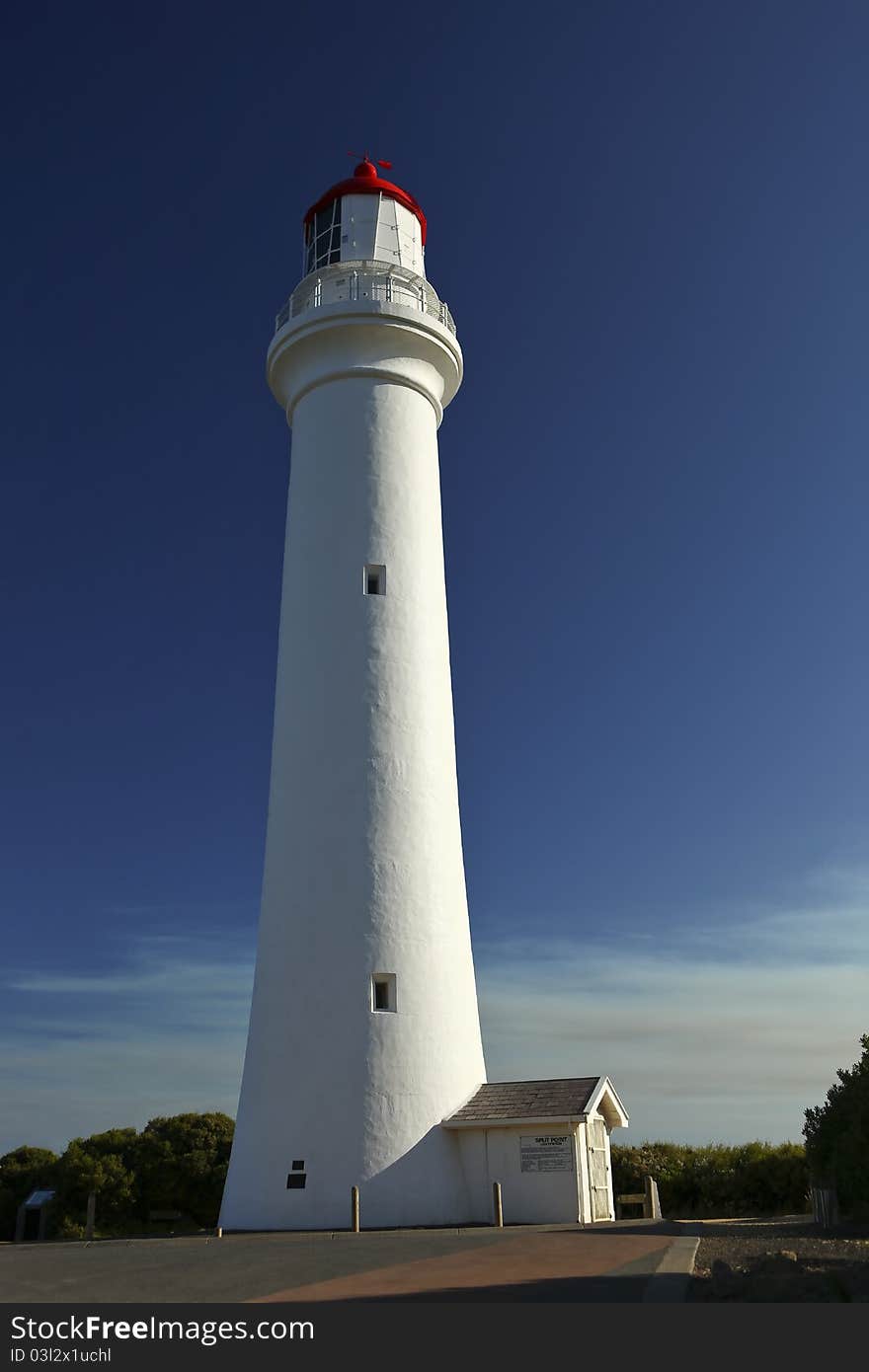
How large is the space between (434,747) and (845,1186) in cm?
1170

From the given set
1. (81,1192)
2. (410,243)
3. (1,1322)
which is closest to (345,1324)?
(1,1322)

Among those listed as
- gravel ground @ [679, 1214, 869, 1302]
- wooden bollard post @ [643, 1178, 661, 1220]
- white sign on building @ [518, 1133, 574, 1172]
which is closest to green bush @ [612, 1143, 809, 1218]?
wooden bollard post @ [643, 1178, 661, 1220]

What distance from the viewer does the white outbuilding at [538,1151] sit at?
21609 mm

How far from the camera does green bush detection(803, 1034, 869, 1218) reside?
57.2ft

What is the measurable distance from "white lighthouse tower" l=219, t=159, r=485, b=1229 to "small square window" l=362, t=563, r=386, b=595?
0.04 meters

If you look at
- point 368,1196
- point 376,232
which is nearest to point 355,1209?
point 368,1196

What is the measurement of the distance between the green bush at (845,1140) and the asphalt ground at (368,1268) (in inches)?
119

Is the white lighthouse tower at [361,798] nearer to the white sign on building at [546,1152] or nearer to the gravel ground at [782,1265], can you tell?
the white sign on building at [546,1152]

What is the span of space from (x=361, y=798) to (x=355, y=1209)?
7834 millimetres

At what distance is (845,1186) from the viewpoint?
18.0m

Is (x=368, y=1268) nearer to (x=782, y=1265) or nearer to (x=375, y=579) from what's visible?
(x=782, y=1265)

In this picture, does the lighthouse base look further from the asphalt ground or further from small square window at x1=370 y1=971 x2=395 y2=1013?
small square window at x1=370 y1=971 x2=395 y2=1013

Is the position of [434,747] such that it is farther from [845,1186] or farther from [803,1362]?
[803,1362]

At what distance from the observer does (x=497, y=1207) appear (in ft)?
70.3
